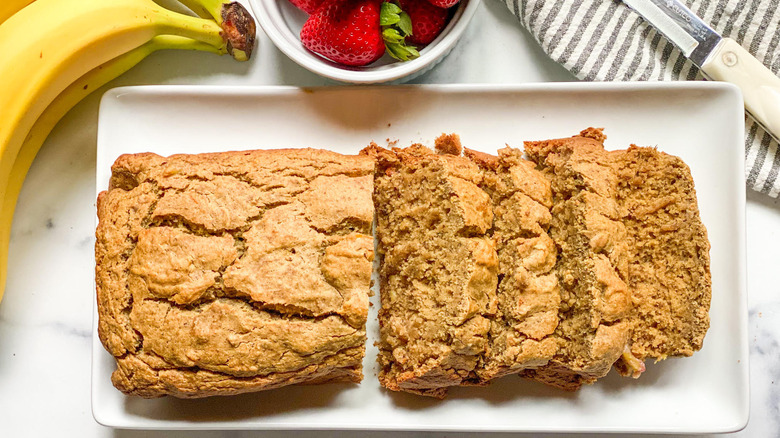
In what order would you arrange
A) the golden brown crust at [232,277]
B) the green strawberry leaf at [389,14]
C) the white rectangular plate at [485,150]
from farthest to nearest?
the white rectangular plate at [485,150] < the green strawberry leaf at [389,14] < the golden brown crust at [232,277]

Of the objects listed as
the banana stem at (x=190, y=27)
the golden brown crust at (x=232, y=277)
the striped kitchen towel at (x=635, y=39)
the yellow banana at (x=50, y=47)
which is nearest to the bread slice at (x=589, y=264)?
the striped kitchen towel at (x=635, y=39)

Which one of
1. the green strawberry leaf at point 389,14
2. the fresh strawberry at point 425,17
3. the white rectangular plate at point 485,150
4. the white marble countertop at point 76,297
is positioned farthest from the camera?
the white marble countertop at point 76,297

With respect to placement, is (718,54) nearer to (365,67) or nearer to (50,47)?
(365,67)

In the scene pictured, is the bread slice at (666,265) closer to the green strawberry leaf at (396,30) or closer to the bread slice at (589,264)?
the bread slice at (589,264)

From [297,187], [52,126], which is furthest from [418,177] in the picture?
[52,126]

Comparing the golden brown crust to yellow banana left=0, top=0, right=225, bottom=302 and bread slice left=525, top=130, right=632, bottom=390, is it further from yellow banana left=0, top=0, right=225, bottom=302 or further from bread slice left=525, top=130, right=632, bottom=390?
bread slice left=525, top=130, right=632, bottom=390

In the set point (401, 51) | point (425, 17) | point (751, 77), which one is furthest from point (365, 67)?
point (751, 77)

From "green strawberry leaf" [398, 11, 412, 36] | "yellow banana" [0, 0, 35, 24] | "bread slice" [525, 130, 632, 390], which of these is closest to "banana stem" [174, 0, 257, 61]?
"yellow banana" [0, 0, 35, 24]
